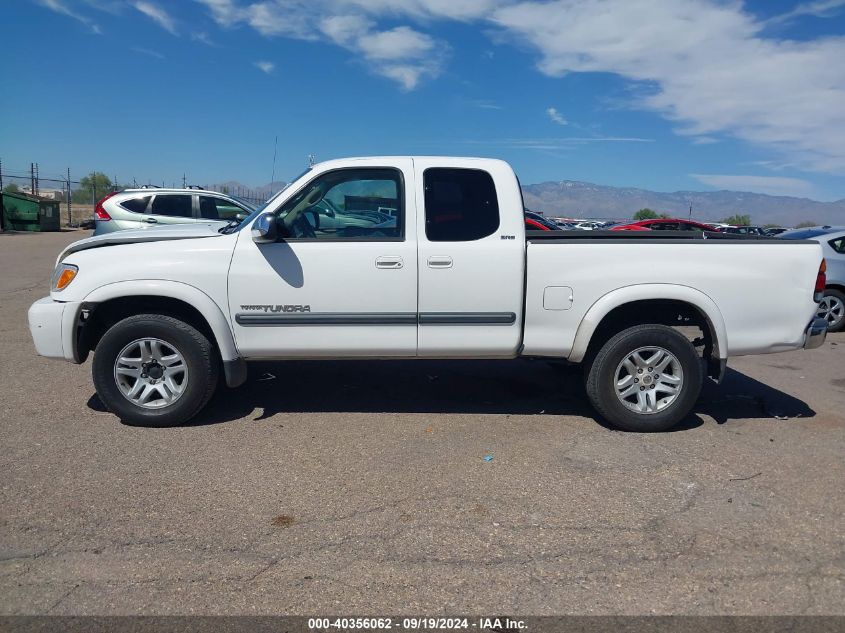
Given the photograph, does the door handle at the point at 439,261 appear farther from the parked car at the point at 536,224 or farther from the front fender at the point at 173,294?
the parked car at the point at 536,224

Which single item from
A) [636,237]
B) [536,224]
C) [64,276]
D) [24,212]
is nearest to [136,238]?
[64,276]

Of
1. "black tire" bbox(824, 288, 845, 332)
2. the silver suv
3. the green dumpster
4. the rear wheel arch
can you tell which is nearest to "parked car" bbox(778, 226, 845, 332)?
"black tire" bbox(824, 288, 845, 332)

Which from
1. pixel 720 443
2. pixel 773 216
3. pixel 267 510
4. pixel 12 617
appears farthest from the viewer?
pixel 773 216

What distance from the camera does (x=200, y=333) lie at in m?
5.04

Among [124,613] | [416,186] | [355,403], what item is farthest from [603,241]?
[124,613]

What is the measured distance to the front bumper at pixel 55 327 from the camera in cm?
496

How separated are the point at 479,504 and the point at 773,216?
195711mm

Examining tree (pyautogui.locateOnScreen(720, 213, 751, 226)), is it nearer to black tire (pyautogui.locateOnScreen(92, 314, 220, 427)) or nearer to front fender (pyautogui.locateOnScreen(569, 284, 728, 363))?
front fender (pyautogui.locateOnScreen(569, 284, 728, 363))

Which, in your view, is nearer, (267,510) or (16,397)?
(267,510)

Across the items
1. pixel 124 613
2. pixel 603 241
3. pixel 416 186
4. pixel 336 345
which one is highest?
pixel 416 186

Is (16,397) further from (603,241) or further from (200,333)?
(603,241)

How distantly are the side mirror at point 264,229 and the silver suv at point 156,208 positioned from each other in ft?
23.5

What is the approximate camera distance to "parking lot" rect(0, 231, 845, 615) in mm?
3078

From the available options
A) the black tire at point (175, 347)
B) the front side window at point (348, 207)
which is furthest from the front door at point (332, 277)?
the black tire at point (175, 347)
